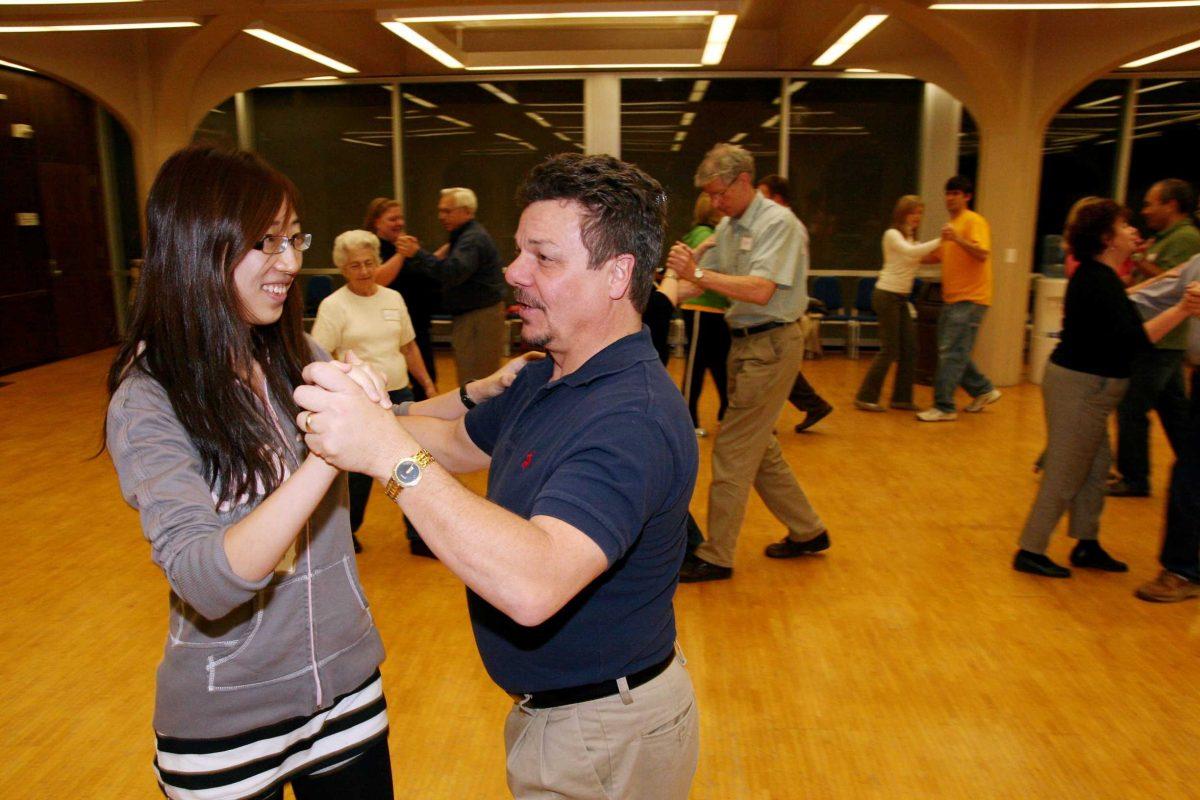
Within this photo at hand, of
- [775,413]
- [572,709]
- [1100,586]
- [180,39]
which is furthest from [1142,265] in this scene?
[180,39]

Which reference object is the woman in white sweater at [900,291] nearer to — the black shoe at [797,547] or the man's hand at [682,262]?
the black shoe at [797,547]

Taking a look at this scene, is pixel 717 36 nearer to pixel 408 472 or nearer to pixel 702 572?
pixel 702 572

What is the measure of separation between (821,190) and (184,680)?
10.3 metres

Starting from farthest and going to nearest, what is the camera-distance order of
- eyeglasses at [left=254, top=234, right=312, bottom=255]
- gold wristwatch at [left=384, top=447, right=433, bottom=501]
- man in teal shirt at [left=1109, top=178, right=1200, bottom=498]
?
man in teal shirt at [left=1109, top=178, right=1200, bottom=498] → eyeglasses at [left=254, top=234, right=312, bottom=255] → gold wristwatch at [left=384, top=447, right=433, bottom=501]

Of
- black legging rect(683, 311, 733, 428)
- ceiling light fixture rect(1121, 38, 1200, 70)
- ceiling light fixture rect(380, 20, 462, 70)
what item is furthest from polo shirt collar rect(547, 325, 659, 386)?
ceiling light fixture rect(1121, 38, 1200, 70)

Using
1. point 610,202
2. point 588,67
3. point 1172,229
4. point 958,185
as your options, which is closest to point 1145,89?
point 958,185

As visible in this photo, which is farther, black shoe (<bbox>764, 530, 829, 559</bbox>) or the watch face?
black shoe (<bbox>764, 530, 829, 559</bbox>)

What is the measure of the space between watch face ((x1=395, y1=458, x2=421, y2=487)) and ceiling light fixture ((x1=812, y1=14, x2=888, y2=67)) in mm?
7098

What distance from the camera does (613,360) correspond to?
1.41 meters

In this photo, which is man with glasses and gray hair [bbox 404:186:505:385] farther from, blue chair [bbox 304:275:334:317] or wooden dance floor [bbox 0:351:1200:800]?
blue chair [bbox 304:275:334:317]

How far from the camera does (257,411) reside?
145 centimetres

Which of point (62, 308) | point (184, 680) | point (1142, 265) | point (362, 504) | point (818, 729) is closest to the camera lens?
point (184, 680)

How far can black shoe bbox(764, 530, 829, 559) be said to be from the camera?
431cm

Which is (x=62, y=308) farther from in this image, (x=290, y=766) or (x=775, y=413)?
(x=290, y=766)
